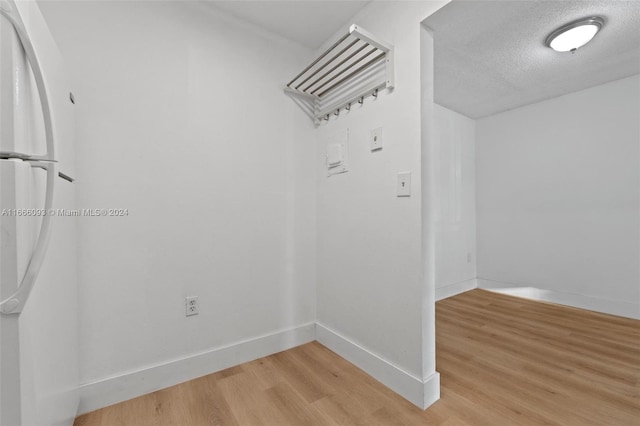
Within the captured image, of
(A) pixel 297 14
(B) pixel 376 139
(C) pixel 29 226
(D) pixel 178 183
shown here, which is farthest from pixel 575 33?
(C) pixel 29 226

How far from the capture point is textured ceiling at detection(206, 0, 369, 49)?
170cm

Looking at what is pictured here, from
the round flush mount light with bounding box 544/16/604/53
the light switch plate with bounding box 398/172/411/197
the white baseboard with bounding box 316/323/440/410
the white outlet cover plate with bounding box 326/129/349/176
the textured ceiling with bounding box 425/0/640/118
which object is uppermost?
the textured ceiling with bounding box 425/0/640/118

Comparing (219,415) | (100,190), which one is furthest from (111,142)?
(219,415)

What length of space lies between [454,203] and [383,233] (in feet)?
6.99

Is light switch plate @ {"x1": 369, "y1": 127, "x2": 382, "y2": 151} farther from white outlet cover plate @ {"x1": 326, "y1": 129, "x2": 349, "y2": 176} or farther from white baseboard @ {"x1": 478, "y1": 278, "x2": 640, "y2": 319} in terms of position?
white baseboard @ {"x1": 478, "y1": 278, "x2": 640, "y2": 319}

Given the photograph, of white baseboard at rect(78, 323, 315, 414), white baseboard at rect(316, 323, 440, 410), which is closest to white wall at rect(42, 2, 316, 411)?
white baseboard at rect(78, 323, 315, 414)

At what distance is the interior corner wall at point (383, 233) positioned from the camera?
56.4 inches

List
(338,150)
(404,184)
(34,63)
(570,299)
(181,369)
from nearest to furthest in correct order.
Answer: (34,63)
(404,184)
(181,369)
(338,150)
(570,299)

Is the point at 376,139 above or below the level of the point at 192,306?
above

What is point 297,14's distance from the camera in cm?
179

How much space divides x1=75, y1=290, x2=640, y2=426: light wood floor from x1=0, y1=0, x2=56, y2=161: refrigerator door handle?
1267 millimetres

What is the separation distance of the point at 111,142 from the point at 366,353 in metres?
1.86

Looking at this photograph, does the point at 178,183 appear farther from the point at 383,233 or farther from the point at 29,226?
the point at 383,233

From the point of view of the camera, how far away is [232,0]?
1.68m
